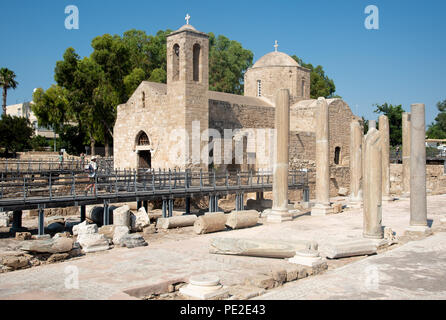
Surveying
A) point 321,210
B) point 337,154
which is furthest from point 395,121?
point 321,210

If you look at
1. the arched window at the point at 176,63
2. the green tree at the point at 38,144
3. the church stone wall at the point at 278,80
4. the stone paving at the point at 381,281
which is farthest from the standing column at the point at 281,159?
the green tree at the point at 38,144

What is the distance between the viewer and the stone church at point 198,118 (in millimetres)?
19797

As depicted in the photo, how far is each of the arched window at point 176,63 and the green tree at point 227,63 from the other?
25.8 metres

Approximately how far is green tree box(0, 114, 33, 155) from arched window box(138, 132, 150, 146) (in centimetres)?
2013

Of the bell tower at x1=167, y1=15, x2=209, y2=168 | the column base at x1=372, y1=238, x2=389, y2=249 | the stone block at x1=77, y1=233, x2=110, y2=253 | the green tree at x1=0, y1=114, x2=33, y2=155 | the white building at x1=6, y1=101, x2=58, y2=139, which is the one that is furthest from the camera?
the white building at x1=6, y1=101, x2=58, y2=139

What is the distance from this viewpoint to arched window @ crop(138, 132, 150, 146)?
22.9 m

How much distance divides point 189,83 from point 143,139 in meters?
4.99

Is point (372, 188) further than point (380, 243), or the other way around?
point (372, 188)

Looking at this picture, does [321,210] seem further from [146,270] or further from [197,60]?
[197,60]

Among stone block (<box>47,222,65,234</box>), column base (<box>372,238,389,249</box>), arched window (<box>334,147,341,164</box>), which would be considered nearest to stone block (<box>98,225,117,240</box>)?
stone block (<box>47,222,65,234</box>)

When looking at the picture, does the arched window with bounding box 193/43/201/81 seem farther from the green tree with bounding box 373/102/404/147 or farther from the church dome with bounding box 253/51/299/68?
the green tree with bounding box 373/102/404/147

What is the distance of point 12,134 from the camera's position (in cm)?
3875

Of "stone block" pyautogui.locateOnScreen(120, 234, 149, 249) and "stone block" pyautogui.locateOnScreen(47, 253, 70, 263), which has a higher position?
"stone block" pyautogui.locateOnScreen(120, 234, 149, 249)

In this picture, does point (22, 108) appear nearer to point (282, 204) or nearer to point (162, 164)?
point (162, 164)
